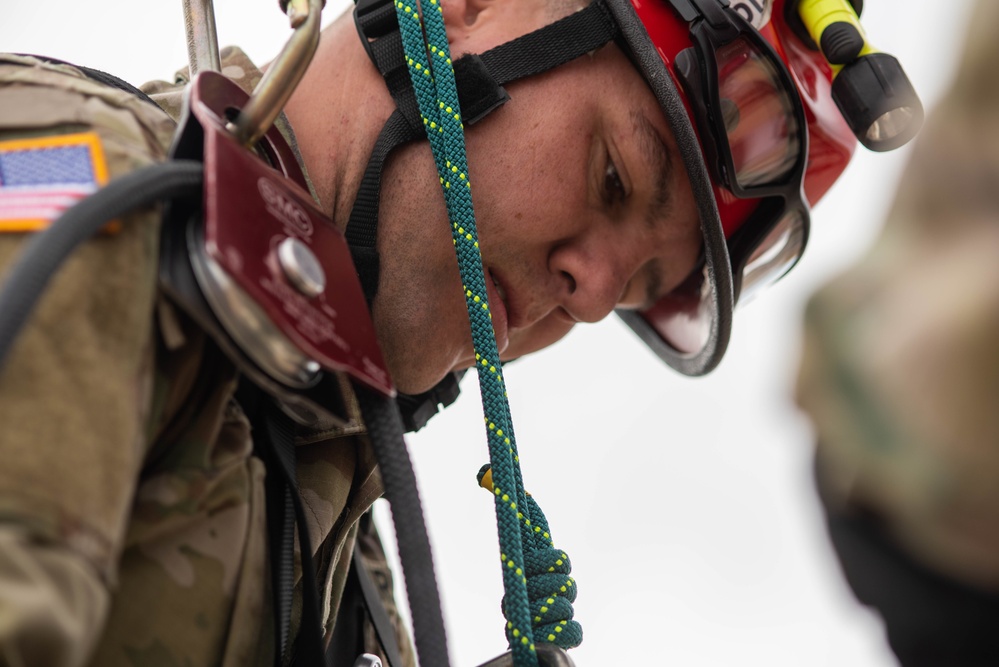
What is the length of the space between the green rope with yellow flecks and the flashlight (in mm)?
523

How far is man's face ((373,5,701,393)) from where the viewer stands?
1.18m

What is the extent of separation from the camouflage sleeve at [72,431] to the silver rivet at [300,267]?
0.30 feet

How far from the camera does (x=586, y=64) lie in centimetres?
125

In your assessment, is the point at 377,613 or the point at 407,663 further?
the point at 407,663

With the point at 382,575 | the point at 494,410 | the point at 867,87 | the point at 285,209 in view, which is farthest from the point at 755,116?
the point at 382,575

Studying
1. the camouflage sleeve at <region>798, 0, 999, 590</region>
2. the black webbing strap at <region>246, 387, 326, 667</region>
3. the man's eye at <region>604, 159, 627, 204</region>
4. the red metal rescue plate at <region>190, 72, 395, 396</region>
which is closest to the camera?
the camouflage sleeve at <region>798, 0, 999, 590</region>

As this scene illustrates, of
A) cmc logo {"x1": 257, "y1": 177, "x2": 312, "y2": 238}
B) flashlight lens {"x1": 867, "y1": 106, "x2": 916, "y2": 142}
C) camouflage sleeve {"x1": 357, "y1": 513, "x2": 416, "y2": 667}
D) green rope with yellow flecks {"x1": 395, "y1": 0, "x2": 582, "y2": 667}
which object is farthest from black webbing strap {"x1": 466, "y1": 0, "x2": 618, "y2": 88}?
camouflage sleeve {"x1": 357, "y1": 513, "x2": 416, "y2": 667}

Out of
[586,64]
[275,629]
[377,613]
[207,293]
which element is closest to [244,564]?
[275,629]

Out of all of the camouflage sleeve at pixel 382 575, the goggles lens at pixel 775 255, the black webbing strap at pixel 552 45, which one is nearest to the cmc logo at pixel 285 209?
the black webbing strap at pixel 552 45

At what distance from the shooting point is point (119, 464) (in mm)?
631

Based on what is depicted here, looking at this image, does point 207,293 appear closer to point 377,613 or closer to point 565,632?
point 565,632

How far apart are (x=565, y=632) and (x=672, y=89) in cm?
67

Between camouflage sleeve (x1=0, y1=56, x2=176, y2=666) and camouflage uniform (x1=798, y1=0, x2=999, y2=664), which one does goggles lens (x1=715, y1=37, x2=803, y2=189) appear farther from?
camouflage uniform (x1=798, y1=0, x2=999, y2=664)

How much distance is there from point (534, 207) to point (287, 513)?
514 millimetres
